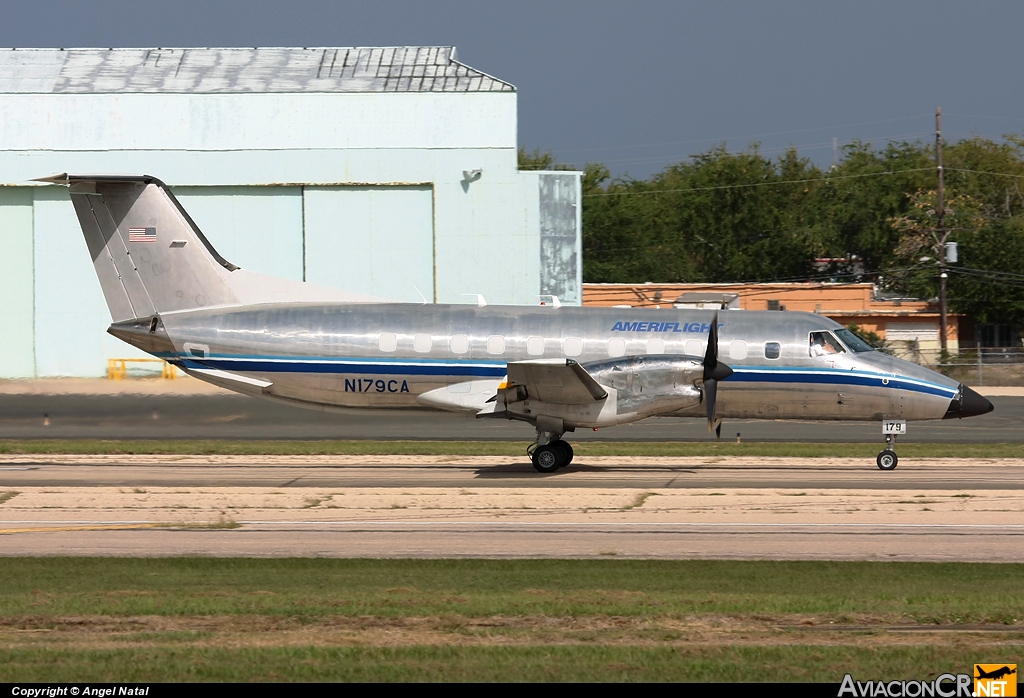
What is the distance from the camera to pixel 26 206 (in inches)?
1837

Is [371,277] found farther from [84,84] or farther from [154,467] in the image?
[154,467]

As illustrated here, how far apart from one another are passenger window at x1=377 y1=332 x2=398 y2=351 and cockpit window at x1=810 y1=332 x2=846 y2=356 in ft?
28.3

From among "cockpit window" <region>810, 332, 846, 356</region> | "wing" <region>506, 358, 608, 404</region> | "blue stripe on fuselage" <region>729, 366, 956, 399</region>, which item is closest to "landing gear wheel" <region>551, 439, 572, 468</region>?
"wing" <region>506, 358, 608, 404</region>

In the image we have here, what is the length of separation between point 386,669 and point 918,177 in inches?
3306

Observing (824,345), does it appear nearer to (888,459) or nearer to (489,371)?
(888,459)

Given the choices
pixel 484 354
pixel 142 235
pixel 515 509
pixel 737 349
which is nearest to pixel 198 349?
pixel 142 235

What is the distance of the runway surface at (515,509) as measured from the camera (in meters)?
15.3

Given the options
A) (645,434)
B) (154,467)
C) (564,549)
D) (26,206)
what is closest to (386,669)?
(564,549)

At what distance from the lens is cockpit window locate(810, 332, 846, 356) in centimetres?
2314

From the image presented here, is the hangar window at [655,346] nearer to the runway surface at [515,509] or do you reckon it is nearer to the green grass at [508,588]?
the runway surface at [515,509]

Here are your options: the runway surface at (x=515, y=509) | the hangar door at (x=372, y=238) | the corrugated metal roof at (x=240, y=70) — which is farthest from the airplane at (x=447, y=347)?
the corrugated metal roof at (x=240, y=70)

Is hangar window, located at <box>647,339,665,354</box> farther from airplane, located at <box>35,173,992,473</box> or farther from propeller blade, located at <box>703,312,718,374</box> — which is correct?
propeller blade, located at <box>703,312,718,374</box>

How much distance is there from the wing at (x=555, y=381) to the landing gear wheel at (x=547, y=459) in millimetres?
1162

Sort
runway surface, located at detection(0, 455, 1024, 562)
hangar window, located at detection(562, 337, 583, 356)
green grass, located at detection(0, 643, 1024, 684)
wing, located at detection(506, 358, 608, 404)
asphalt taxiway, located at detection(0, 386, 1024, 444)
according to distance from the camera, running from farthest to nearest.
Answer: asphalt taxiway, located at detection(0, 386, 1024, 444) → hangar window, located at detection(562, 337, 583, 356) → wing, located at detection(506, 358, 608, 404) → runway surface, located at detection(0, 455, 1024, 562) → green grass, located at detection(0, 643, 1024, 684)
